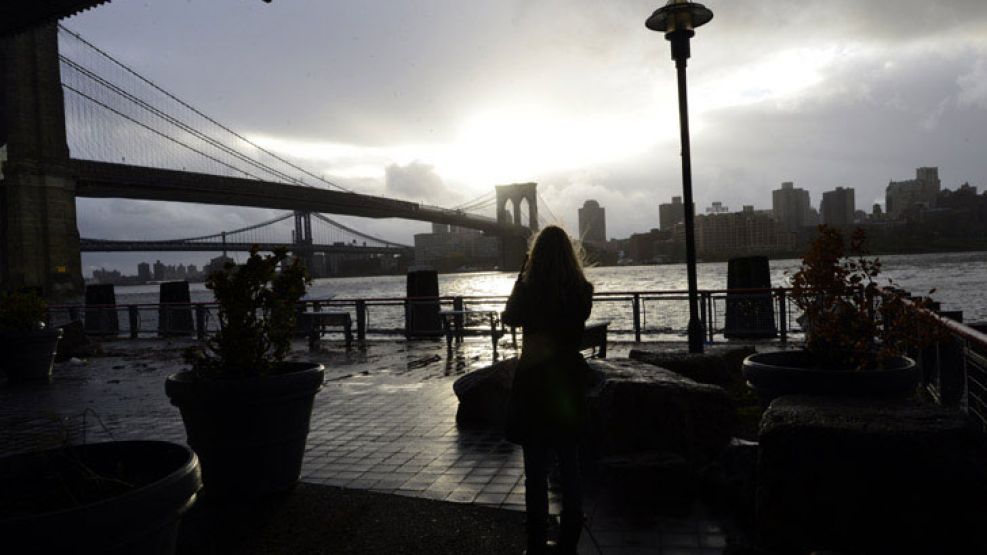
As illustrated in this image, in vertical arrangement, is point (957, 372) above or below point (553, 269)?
below

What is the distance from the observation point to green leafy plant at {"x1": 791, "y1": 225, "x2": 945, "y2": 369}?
429 centimetres

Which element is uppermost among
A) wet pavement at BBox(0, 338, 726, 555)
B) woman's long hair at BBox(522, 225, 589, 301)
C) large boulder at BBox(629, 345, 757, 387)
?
woman's long hair at BBox(522, 225, 589, 301)

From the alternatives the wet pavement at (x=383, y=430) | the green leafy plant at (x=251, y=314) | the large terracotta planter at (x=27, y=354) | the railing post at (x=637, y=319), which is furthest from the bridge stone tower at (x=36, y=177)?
the green leafy plant at (x=251, y=314)

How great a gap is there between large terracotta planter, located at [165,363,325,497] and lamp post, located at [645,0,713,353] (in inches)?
204

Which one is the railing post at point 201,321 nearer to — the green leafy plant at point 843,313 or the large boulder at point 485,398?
the large boulder at point 485,398

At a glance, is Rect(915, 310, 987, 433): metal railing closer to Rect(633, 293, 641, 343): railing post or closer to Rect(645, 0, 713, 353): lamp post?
Rect(645, 0, 713, 353): lamp post

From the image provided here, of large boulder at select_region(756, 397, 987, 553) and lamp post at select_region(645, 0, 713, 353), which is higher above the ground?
lamp post at select_region(645, 0, 713, 353)

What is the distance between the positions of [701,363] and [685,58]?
445 cm

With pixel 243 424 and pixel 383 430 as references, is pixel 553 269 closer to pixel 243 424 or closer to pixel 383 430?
pixel 243 424

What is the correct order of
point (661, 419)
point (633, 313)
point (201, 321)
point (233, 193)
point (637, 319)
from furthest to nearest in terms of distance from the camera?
point (233, 193), point (201, 321), point (633, 313), point (637, 319), point (661, 419)

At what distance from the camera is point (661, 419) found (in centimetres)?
473

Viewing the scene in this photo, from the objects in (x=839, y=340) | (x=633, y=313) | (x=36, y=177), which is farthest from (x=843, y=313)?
(x=36, y=177)

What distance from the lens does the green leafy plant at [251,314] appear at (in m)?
4.46

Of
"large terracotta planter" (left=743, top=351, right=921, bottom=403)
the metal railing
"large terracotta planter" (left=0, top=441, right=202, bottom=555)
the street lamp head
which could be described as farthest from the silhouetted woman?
the street lamp head
